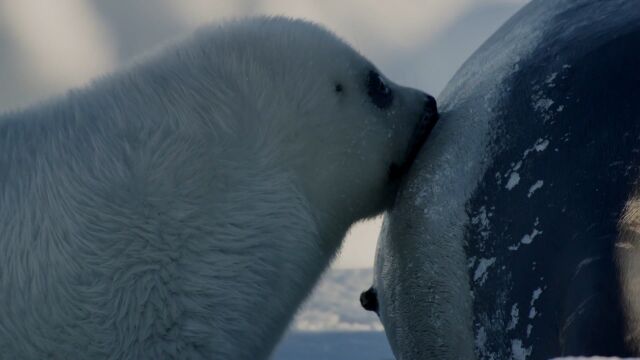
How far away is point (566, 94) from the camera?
Result: 1978mm

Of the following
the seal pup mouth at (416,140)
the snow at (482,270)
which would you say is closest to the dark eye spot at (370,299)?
the seal pup mouth at (416,140)

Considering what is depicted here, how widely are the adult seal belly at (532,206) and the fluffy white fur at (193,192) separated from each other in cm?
21

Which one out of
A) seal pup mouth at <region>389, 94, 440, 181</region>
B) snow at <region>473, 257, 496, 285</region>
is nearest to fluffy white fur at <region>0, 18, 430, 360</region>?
seal pup mouth at <region>389, 94, 440, 181</region>

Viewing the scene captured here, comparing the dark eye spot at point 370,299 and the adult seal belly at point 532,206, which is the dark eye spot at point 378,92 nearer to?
the adult seal belly at point 532,206

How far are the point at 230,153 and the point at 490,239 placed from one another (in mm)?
658

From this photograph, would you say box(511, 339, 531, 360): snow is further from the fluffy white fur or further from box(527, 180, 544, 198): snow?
the fluffy white fur

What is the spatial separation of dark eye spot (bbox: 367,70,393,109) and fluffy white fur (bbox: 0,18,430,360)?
2 centimetres

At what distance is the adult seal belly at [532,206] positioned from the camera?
1732 mm

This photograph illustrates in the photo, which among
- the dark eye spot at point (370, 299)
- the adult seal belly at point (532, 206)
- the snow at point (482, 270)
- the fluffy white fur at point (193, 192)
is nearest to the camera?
the adult seal belly at point (532, 206)

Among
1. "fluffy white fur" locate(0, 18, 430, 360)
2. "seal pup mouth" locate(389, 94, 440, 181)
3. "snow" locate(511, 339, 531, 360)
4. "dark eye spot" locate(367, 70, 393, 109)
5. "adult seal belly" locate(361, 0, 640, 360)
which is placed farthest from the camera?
"dark eye spot" locate(367, 70, 393, 109)

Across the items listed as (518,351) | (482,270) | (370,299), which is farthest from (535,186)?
(370,299)

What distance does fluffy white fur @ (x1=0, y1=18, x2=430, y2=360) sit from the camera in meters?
2.07

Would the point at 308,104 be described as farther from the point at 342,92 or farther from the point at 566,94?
the point at 566,94

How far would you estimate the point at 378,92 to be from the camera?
258cm
